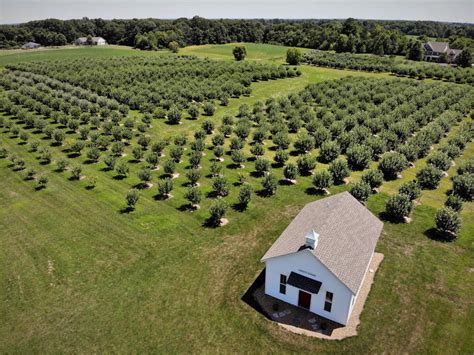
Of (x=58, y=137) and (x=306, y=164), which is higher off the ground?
(x=58, y=137)

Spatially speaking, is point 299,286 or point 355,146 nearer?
point 299,286

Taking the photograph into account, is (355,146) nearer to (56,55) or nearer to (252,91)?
(252,91)

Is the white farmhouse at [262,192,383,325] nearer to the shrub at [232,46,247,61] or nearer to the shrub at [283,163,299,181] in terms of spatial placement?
the shrub at [283,163,299,181]

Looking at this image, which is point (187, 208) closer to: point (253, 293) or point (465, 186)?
point (253, 293)

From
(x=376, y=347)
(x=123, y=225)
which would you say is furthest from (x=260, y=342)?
(x=123, y=225)

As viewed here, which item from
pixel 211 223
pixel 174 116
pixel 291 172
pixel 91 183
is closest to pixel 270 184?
pixel 291 172

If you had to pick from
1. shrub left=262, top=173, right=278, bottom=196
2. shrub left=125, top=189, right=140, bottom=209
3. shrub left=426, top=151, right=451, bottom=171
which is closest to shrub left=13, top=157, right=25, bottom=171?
shrub left=125, top=189, right=140, bottom=209
